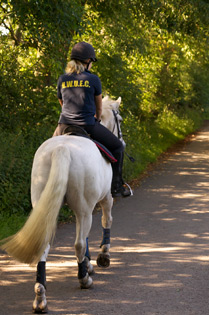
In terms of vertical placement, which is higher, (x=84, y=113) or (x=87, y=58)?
(x=87, y=58)

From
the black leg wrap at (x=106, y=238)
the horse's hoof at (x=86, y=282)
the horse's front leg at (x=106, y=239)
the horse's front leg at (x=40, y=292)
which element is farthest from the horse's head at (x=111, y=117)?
the horse's front leg at (x=40, y=292)

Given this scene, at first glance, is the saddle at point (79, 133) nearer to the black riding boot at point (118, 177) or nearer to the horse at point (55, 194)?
the horse at point (55, 194)

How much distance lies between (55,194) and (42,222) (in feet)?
1.01

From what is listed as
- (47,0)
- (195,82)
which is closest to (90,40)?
(47,0)

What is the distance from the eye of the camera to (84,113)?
5.67 meters

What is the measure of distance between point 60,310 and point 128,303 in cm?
74

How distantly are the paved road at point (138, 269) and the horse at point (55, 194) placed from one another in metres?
0.38

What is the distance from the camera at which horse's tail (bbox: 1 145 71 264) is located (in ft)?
15.5

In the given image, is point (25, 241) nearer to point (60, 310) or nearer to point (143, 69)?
point (60, 310)

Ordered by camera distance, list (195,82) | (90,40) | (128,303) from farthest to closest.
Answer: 1. (195,82)
2. (90,40)
3. (128,303)

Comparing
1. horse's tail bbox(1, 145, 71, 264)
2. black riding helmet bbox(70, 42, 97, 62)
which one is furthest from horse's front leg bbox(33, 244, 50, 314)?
black riding helmet bbox(70, 42, 97, 62)

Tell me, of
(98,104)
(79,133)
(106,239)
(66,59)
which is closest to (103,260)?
(106,239)

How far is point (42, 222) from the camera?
4734 mm

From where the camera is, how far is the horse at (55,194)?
187 inches
